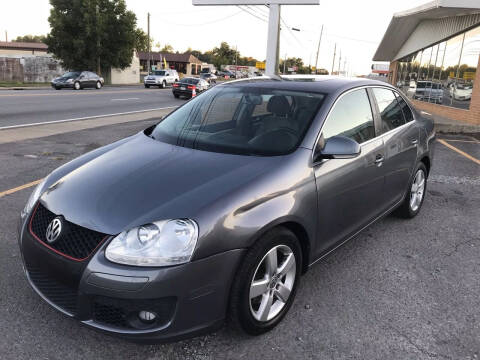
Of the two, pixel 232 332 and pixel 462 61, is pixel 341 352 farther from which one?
pixel 462 61

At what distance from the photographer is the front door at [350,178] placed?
299cm

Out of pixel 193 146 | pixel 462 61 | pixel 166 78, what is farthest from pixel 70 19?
pixel 193 146

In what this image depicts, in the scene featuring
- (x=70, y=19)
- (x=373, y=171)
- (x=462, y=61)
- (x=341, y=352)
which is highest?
(x=70, y=19)

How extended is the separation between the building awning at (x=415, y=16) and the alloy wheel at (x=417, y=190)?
35.4 ft

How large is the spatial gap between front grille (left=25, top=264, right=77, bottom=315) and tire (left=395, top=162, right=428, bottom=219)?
3.57 m

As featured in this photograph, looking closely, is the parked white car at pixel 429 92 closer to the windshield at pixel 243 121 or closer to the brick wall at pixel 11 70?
the windshield at pixel 243 121

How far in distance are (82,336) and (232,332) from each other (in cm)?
93

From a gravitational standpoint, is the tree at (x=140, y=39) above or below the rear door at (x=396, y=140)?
above

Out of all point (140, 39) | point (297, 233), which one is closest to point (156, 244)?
point (297, 233)

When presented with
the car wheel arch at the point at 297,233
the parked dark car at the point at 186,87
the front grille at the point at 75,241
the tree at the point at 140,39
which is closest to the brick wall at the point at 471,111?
the car wheel arch at the point at 297,233

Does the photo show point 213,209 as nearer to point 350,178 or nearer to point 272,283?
point 272,283

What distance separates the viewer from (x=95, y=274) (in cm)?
215

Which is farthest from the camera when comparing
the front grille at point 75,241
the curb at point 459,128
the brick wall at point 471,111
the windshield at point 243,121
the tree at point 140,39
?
the tree at point 140,39

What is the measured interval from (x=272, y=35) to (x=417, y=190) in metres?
21.8
